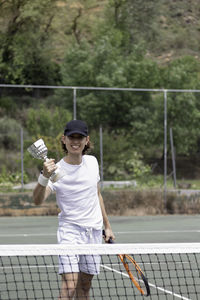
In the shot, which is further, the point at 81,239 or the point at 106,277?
the point at 106,277

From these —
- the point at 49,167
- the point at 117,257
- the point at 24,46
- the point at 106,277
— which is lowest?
the point at 117,257

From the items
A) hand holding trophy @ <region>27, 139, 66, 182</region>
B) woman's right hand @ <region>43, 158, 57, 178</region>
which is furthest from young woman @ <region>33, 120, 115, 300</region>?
woman's right hand @ <region>43, 158, 57, 178</region>

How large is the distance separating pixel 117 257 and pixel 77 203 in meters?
4.39

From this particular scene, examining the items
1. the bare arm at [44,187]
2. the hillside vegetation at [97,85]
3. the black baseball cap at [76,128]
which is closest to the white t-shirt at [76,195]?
the bare arm at [44,187]

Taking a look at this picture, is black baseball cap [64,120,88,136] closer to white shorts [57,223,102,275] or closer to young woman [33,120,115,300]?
young woman [33,120,115,300]

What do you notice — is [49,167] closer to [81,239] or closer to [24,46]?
[81,239]

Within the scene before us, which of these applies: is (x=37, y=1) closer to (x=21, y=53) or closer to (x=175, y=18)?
(x=21, y=53)

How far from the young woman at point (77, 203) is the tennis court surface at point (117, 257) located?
0.10 metres

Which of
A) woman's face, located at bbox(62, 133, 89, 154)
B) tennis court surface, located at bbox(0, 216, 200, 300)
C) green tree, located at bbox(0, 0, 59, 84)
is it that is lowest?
tennis court surface, located at bbox(0, 216, 200, 300)

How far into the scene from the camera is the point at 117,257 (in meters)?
9.23

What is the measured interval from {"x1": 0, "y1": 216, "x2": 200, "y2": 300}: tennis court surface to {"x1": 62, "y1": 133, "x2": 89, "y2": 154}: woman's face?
26.2 inches

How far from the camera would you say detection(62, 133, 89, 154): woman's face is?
194 inches

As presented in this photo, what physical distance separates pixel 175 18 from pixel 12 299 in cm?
7259

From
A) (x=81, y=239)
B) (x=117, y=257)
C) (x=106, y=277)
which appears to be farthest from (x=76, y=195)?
(x=117, y=257)
